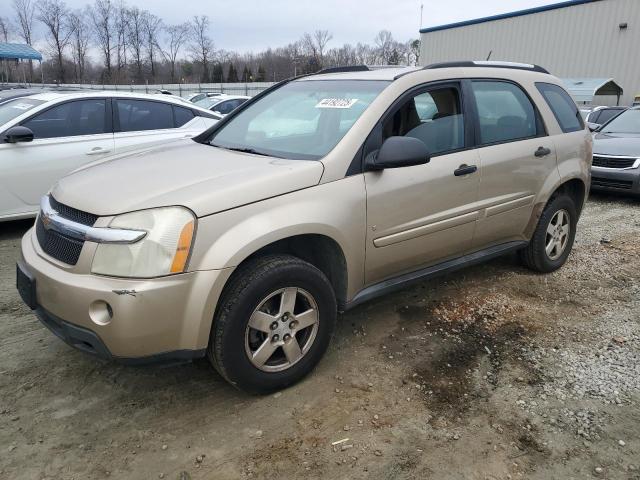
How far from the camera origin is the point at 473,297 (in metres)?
4.19

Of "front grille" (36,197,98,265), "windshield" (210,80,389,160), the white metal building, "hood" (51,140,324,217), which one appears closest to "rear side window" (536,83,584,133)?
"windshield" (210,80,389,160)

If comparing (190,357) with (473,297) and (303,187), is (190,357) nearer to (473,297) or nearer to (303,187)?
(303,187)

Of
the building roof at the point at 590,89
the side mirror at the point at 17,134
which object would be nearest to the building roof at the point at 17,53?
the building roof at the point at 590,89

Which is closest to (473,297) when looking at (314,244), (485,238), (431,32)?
(485,238)

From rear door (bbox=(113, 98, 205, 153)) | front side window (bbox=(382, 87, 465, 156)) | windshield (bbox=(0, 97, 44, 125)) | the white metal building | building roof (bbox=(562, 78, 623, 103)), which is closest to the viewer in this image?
front side window (bbox=(382, 87, 465, 156))

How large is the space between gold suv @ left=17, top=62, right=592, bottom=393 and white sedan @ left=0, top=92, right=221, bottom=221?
258cm

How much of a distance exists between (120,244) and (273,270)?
2.41 ft

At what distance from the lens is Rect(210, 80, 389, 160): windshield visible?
3.12m

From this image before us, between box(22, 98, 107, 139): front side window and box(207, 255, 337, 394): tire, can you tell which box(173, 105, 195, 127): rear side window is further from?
box(207, 255, 337, 394): tire

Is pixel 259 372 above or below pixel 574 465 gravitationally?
above

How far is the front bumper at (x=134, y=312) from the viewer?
2.28 m

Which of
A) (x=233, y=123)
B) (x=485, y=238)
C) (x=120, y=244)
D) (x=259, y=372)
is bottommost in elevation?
(x=259, y=372)

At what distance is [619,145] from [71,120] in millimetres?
8064

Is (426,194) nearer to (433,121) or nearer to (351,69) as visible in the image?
(433,121)
